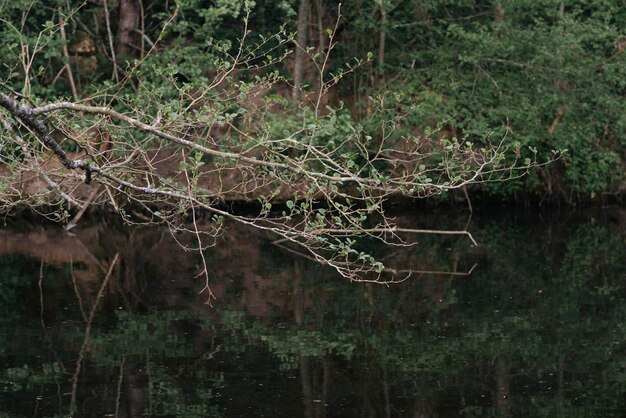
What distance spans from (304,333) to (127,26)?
1231 centimetres

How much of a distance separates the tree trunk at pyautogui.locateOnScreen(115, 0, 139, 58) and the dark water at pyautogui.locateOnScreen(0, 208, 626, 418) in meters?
5.17

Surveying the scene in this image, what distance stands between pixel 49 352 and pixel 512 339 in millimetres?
4804

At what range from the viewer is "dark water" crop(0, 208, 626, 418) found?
9.36 meters

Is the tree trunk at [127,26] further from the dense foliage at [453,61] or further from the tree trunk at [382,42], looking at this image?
the tree trunk at [382,42]

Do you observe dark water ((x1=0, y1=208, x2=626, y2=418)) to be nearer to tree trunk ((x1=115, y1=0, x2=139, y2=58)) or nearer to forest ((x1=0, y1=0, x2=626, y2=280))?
forest ((x1=0, y1=0, x2=626, y2=280))

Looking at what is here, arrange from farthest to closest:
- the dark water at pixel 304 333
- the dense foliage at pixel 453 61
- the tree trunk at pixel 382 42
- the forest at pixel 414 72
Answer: the tree trunk at pixel 382 42 → the dense foliage at pixel 453 61 → the forest at pixel 414 72 → the dark water at pixel 304 333

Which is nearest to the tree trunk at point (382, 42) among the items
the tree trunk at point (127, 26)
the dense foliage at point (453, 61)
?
the dense foliage at point (453, 61)

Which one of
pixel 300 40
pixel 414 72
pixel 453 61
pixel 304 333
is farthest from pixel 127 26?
pixel 304 333

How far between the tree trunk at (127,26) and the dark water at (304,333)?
517 cm

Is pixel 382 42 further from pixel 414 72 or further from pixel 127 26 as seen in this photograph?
pixel 127 26

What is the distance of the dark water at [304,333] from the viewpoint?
936 centimetres

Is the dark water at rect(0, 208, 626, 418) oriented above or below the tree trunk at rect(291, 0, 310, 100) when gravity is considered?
below

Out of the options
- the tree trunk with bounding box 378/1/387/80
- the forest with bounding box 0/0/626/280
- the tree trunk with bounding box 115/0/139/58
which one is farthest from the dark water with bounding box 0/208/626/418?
the tree trunk with bounding box 378/1/387/80

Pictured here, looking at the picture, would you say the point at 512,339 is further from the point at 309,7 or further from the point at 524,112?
the point at 309,7
